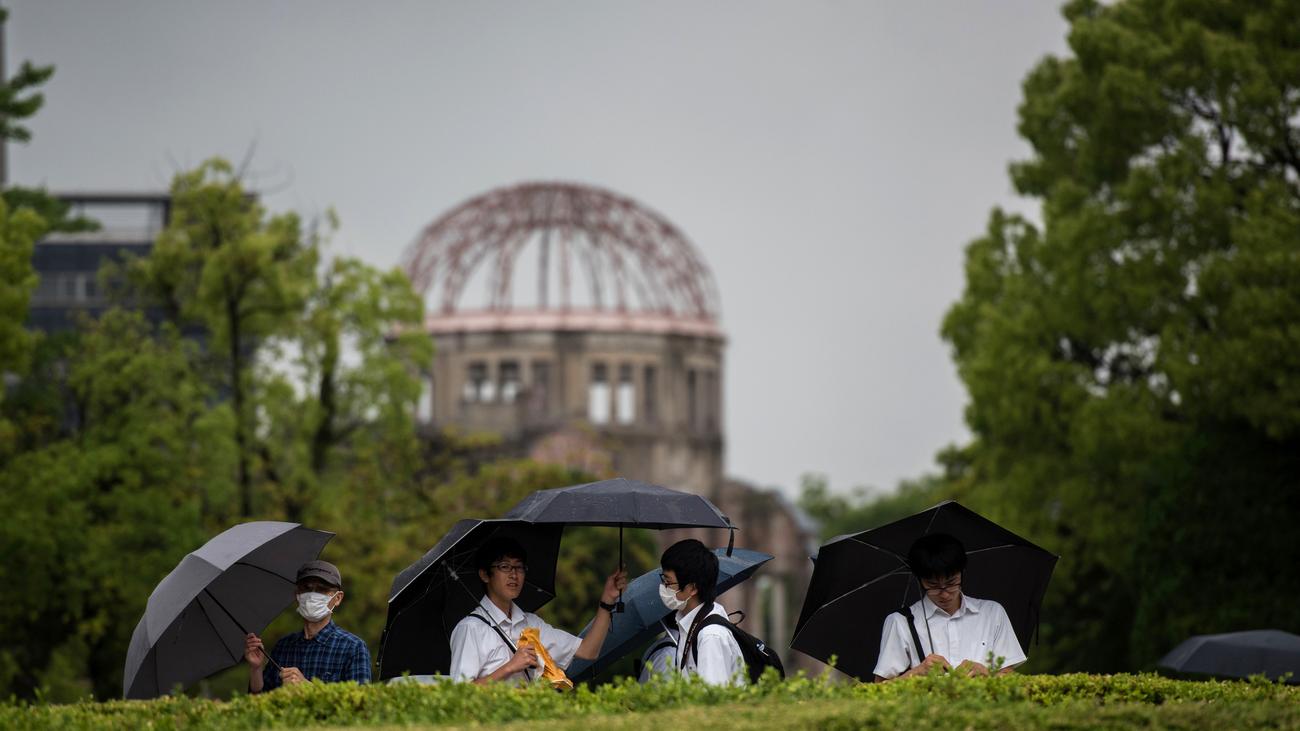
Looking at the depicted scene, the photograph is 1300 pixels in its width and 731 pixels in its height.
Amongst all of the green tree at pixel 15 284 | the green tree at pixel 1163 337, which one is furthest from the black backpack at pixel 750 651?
the green tree at pixel 15 284

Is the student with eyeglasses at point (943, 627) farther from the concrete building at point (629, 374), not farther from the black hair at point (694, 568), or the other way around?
the concrete building at point (629, 374)

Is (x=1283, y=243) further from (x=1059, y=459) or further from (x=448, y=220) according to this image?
(x=448, y=220)

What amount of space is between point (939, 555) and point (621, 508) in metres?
1.89

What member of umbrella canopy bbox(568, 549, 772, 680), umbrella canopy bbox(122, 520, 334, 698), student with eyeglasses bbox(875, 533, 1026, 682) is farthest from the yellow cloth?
student with eyeglasses bbox(875, 533, 1026, 682)

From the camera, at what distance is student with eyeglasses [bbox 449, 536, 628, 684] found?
34.6ft

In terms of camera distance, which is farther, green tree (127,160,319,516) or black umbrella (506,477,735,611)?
green tree (127,160,319,516)

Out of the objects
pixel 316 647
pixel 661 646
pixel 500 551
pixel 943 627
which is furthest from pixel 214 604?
pixel 943 627

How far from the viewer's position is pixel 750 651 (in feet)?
35.3

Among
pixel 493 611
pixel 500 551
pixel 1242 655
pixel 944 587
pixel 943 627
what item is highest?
pixel 500 551

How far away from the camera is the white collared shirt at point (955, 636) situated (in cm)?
1087

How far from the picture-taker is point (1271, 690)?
10.9m

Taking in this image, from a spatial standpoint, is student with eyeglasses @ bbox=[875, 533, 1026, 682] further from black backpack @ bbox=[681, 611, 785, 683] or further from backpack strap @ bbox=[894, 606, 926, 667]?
black backpack @ bbox=[681, 611, 785, 683]

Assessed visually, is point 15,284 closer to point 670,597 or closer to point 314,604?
point 314,604

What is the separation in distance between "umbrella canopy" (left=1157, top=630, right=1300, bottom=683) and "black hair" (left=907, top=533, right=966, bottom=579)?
7.71 meters
